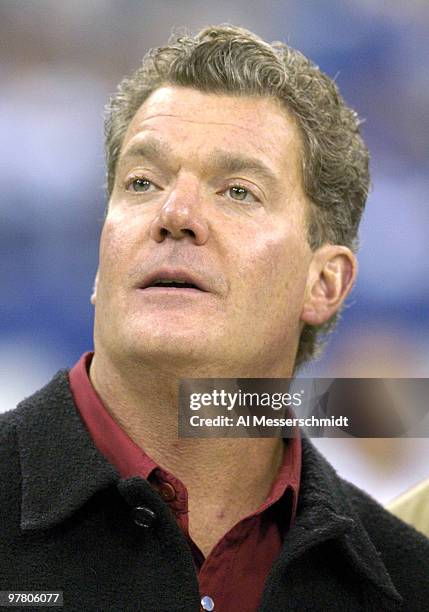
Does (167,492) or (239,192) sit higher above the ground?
(239,192)

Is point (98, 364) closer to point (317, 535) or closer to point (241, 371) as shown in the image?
point (241, 371)

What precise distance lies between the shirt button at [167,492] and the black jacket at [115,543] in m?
0.08

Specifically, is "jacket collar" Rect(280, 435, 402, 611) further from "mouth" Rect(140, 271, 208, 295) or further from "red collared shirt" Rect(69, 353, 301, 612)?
"mouth" Rect(140, 271, 208, 295)

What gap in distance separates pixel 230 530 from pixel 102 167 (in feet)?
5.45

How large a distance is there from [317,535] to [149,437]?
1.16 ft

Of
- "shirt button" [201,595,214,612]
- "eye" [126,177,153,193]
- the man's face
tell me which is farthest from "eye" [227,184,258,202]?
"shirt button" [201,595,214,612]

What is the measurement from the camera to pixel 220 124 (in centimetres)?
198

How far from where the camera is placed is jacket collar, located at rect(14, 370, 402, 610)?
1661 mm

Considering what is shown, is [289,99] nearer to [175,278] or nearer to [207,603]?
[175,278]

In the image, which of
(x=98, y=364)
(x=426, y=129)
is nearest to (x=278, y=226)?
(x=98, y=364)

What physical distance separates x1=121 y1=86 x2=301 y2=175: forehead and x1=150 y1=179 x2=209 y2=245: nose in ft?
0.43

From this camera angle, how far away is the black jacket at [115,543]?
1616mm

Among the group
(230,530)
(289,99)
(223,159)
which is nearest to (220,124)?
(223,159)

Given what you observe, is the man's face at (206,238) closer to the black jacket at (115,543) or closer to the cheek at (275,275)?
the cheek at (275,275)
